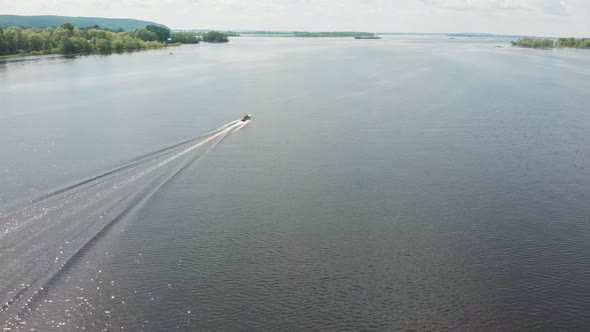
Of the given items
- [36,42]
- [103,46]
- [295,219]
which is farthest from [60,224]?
[103,46]

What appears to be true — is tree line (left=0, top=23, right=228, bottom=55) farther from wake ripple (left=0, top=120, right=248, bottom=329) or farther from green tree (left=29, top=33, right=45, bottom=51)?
wake ripple (left=0, top=120, right=248, bottom=329)

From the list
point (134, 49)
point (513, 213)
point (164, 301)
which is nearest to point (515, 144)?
point (513, 213)

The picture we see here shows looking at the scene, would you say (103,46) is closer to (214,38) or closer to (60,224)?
(214,38)

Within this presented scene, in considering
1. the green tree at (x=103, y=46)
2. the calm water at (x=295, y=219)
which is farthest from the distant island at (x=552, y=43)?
the green tree at (x=103, y=46)

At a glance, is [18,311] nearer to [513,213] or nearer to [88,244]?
[88,244]

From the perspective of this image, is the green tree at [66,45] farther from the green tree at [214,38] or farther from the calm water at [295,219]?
the green tree at [214,38]
